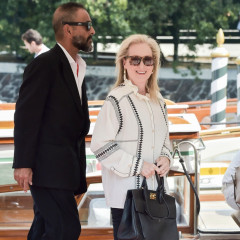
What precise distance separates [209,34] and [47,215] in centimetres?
1292

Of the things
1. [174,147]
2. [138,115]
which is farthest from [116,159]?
[174,147]

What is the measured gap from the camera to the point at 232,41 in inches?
652

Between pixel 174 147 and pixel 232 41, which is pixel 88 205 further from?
pixel 232 41

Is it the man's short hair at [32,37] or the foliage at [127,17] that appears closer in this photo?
the man's short hair at [32,37]

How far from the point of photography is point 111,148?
2.53 meters

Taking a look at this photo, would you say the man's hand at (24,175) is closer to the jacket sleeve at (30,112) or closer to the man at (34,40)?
the jacket sleeve at (30,112)

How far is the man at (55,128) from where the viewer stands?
2.53 metres

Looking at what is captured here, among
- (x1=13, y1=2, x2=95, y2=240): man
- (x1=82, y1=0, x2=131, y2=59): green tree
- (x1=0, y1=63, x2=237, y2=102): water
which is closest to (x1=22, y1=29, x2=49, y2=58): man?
(x1=13, y1=2, x2=95, y2=240): man

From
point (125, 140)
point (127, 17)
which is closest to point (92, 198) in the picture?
point (125, 140)

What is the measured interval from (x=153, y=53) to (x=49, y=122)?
0.51 metres

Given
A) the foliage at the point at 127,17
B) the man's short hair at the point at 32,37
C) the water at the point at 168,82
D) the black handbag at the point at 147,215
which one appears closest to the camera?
the black handbag at the point at 147,215

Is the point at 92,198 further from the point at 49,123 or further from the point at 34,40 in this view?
the point at 34,40

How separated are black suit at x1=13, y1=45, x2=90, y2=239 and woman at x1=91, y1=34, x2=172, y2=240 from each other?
11 cm

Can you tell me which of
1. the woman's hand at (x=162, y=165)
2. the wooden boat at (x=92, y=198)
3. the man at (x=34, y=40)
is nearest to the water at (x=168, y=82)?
the man at (x=34, y=40)
